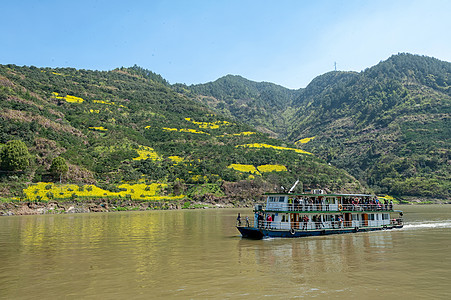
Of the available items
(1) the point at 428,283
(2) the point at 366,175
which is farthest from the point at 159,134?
(1) the point at 428,283

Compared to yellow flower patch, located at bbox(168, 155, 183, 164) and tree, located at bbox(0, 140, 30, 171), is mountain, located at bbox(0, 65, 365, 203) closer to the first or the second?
yellow flower patch, located at bbox(168, 155, 183, 164)

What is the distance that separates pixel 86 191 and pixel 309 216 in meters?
71.8

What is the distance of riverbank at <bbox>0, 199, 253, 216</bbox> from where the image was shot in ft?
270

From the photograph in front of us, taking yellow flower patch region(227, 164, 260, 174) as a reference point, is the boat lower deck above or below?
below

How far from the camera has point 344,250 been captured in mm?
31359

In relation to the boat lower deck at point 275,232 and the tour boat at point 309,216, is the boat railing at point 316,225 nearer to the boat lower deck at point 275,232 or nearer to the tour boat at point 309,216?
the tour boat at point 309,216

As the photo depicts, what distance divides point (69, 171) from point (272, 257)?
89.9 m

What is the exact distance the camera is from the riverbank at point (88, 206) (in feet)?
270

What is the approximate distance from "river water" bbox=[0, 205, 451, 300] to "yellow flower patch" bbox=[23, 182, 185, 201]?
54.1m

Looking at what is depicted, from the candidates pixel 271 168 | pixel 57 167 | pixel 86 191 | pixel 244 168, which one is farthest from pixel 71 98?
pixel 271 168

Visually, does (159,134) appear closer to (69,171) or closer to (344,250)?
(69,171)

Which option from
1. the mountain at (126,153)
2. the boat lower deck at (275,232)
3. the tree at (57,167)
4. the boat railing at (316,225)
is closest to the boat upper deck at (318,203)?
the boat railing at (316,225)

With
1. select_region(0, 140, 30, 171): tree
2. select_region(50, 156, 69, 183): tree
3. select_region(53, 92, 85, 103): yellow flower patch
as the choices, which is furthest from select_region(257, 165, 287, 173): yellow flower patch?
select_region(53, 92, 85, 103): yellow flower patch

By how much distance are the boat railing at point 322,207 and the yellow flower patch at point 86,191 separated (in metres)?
67.0
